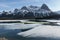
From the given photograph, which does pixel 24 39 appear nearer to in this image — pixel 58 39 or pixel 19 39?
pixel 19 39

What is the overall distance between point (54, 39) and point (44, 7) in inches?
7189

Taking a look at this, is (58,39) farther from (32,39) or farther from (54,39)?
(32,39)

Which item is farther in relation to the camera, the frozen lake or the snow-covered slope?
the snow-covered slope

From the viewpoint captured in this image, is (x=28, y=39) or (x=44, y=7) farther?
(x=44, y=7)

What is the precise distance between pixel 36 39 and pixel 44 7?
18271cm

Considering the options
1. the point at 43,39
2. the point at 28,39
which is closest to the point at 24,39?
the point at 28,39

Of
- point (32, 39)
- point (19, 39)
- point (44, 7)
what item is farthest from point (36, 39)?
point (44, 7)

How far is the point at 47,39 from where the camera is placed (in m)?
16.1

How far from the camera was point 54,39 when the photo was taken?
52.8 ft

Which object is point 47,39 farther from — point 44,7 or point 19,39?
point 44,7

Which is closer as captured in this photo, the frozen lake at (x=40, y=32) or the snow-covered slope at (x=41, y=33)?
the frozen lake at (x=40, y=32)

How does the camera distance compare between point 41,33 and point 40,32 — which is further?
point 40,32

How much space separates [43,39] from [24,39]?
1.90 meters

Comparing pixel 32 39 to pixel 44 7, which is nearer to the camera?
pixel 32 39
